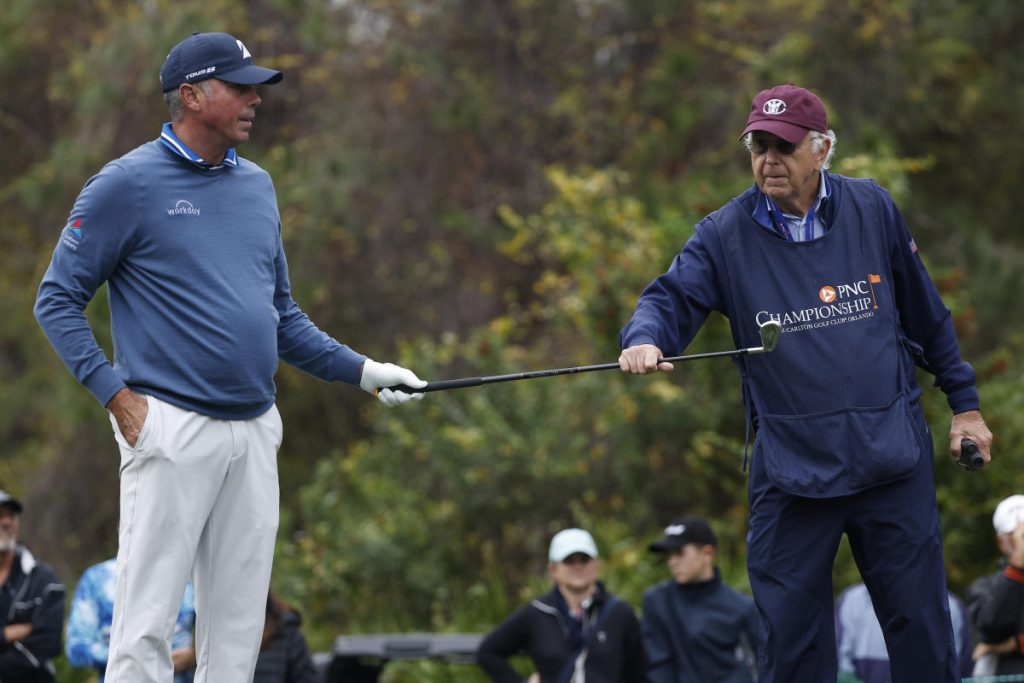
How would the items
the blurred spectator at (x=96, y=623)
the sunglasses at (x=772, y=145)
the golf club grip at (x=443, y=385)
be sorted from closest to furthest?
the sunglasses at (x=772, y=145)
the golf club grip at (x=443, y=385)
the blurred spectator at (x=96, y=623)

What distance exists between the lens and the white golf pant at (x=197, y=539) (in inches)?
183

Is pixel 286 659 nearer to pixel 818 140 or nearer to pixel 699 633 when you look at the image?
pixel 699 633

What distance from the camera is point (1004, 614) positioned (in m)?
7.70

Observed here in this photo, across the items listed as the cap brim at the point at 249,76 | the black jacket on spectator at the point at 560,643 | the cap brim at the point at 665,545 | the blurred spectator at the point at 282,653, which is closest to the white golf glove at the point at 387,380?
the cap brim at the point at 249,76

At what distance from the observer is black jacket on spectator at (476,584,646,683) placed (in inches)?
337

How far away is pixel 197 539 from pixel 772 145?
6.92ft

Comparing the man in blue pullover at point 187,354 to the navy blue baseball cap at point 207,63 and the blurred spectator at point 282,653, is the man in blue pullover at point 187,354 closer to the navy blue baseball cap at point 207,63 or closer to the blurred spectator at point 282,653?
the navy blue baseball cap at point 207,63

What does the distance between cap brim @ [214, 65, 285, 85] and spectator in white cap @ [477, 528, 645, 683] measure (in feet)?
14.6

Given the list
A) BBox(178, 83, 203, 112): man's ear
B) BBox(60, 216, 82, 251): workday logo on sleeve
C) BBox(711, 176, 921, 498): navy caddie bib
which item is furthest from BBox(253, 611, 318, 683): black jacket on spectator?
BBox(711, 176, 921, 498): navy caddie bib

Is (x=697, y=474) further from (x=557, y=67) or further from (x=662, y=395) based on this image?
(x=557, y=67)

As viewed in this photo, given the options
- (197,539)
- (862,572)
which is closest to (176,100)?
(197,539)

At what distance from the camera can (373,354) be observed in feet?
58.3

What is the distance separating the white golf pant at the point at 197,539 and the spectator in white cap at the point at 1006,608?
411 cm

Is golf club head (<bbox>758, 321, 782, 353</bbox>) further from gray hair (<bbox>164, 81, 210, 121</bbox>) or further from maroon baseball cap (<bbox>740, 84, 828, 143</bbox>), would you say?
gray hair (<bbox>164, 81, 210, 121</bbox>)
